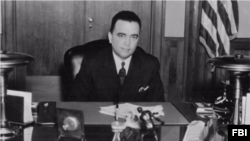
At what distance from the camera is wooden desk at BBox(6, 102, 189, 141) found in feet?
4.64

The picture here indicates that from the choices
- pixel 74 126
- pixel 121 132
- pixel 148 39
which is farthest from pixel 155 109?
pixel 148 39

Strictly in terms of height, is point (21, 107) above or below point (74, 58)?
below

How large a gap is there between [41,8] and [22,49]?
553mm

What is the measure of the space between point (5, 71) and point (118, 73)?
38.4 inches

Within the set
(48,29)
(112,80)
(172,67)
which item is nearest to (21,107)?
(112,80)

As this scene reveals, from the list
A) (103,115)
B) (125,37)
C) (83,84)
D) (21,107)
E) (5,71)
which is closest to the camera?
(5,71)

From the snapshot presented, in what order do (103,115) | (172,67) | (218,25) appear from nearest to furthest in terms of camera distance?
1. (103,115)
2. (218,25)
3. (172,67)

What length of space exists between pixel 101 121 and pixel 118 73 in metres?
0.66

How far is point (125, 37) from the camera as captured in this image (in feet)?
7.20

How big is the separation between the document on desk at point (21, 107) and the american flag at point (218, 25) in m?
3.09

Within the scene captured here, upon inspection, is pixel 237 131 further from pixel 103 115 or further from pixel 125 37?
pixel 125 37

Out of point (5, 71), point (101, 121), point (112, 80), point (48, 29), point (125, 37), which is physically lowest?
point (101, 121)

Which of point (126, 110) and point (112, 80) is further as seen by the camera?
point (112, 80)

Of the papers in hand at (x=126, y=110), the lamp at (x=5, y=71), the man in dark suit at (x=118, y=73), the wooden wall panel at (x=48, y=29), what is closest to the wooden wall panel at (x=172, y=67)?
the wooden wall panel at (x=48, y=29)
